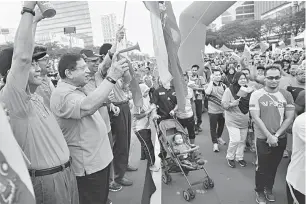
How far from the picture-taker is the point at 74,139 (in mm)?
2465

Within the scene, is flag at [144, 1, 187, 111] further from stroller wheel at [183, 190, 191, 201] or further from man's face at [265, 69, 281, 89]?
stroller wheel at [183, 190, 191, 201]

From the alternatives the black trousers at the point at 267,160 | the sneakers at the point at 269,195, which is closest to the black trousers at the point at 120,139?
the black trousers at the point at 267,160

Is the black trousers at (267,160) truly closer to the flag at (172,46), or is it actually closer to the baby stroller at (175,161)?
the baby stroller at (175,161)

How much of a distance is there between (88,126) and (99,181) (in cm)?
56

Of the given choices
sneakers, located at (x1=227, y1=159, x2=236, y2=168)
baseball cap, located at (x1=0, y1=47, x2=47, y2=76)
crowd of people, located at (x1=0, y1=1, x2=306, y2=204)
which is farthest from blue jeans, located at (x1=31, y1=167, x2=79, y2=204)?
sneakers, located at (x1=227, y1=159, x2=236, y2=168)

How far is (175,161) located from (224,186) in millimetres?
841

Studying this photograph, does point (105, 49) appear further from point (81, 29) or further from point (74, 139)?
point (81, 29)

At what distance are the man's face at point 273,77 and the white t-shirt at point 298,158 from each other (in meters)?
1.15

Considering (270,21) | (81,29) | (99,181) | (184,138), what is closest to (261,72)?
(184,138)

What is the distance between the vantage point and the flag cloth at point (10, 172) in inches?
45.7

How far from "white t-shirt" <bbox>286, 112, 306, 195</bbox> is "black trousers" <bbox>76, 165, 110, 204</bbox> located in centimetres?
177

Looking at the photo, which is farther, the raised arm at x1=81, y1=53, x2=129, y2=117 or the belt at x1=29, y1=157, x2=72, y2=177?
the raised arm at x1=81, y1=53, x2=129, y2=117

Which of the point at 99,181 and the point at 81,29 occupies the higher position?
the point at 81,29

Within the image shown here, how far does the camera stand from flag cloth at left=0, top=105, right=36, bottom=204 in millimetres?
1160
